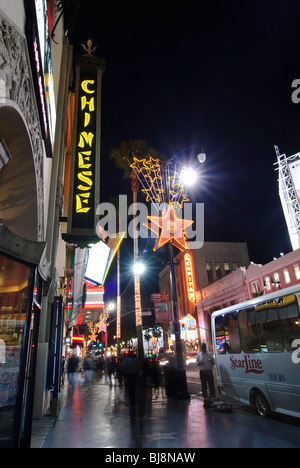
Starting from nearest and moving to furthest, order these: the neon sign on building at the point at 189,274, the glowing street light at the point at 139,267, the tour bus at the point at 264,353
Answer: the tour bus at the point at 264,353
the glowing street light at the point at 139,267
the neon sign on building at the point at 189,274

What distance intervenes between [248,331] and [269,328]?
3.63ft

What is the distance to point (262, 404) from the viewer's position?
340 inches

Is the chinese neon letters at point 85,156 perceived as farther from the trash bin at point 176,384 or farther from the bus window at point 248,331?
the trash bin at point 176,384

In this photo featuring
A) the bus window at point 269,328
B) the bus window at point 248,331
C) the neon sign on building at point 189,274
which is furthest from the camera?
the neon sign on building at point 189,274

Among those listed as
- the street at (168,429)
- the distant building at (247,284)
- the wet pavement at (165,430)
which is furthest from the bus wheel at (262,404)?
the distant building at (247,284)

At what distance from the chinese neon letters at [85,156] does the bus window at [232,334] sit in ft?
21.6

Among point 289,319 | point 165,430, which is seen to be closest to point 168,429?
point 165,430

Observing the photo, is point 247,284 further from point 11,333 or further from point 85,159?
point 11,333

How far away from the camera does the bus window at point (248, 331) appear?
9.21 meters

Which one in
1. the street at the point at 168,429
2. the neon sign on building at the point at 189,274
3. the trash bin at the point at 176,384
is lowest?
the street at the point at 168,429

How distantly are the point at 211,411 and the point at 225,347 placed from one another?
2.72 m

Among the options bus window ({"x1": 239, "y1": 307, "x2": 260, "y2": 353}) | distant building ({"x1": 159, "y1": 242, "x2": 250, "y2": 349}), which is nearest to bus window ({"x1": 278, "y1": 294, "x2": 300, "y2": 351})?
bus window ({"x1": 239, "y1": 307, "x2": 260, "y2": 353})
